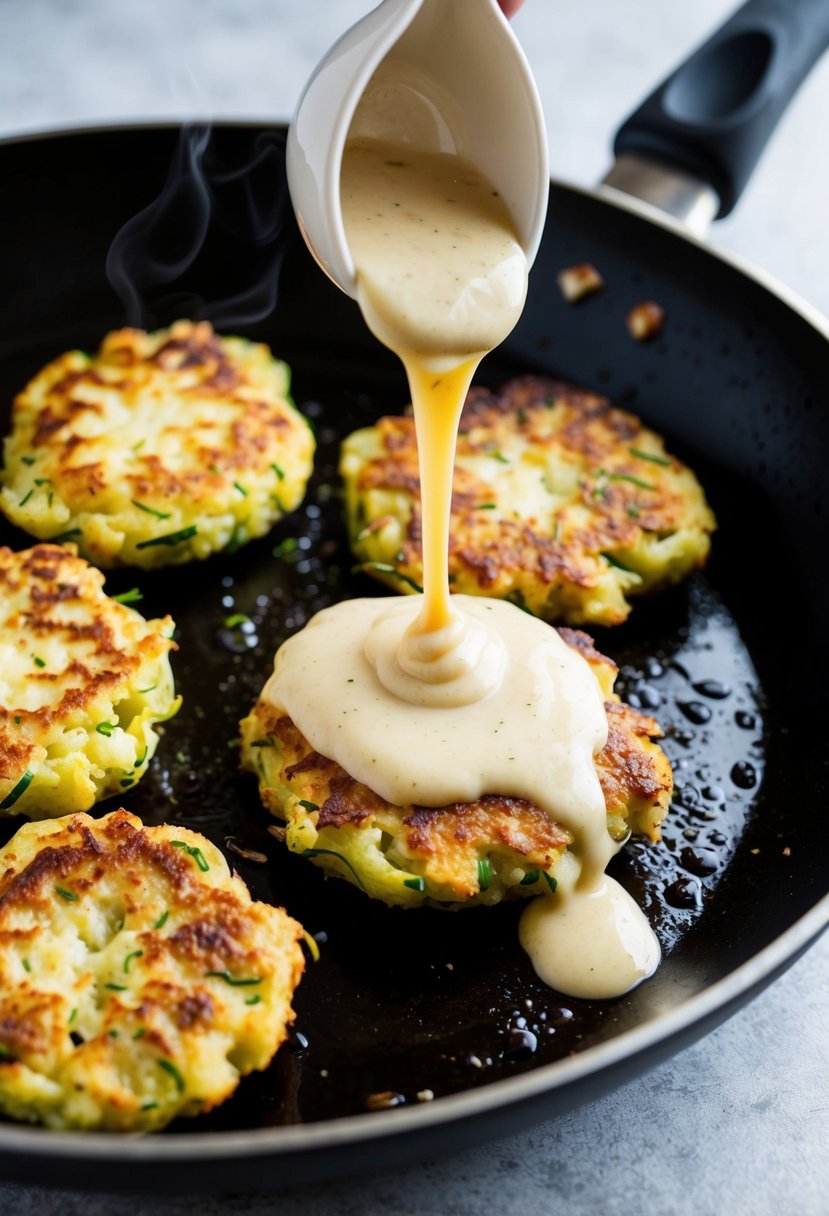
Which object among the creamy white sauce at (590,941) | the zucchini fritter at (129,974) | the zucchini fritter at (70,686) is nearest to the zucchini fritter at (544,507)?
the zucchini fritter at (70,686)

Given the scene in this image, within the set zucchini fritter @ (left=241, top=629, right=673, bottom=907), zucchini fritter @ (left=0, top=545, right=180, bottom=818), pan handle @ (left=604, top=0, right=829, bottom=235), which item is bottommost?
zucchini fritter @ (left=0, top=545, right=180, bottom=818)

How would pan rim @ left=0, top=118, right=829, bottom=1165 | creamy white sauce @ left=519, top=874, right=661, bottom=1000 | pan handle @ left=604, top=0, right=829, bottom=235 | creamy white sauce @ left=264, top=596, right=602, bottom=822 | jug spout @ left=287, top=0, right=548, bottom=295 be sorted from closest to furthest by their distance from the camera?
pan rim @ left=0, top=118, right=829, bottom=1165 < jug spout @ left=287, top=0, right=548, bottom=295 < creamy white sauce @ left=519, top=874, right=661, bottom=1000 < creamy white sauce @ left=264, top=596, right=602, bottom=822 < pan handle @ left=604, top=0, right=829, bottom=235

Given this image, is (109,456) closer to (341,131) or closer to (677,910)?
(341,131)

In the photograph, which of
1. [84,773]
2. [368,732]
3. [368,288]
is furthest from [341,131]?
[84,773]

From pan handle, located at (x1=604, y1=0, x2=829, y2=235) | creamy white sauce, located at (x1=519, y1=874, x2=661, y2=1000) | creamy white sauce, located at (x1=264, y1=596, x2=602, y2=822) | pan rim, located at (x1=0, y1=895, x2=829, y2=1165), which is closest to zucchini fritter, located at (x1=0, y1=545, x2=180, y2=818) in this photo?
Answer: creamy white sauce, located at (x1=264, y1=596, x2=602, y2=822)

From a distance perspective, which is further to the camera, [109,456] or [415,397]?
[109,456]

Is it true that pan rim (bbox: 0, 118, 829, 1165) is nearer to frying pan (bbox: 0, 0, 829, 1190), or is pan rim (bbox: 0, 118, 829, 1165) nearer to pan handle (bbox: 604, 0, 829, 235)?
frying pan (bbox: 0, 0, 829, 1190)
